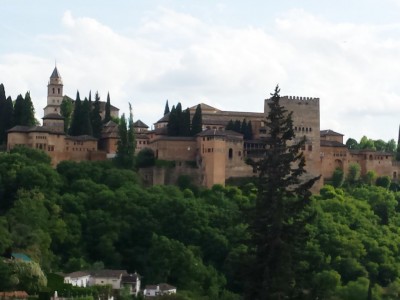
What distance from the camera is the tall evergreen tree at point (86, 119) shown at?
247ft

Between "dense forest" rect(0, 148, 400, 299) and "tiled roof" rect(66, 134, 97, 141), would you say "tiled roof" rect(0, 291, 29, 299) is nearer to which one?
"dense forest" rect(0, 148, 400, 299)

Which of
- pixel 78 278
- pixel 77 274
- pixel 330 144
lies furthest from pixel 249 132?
pixel 78 278

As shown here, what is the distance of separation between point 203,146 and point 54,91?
1086 inches

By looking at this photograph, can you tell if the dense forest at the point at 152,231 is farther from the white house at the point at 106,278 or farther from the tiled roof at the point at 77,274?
the white house at the point at 106,278

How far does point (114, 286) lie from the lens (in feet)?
185

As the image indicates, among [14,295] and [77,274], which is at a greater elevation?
[77,274]

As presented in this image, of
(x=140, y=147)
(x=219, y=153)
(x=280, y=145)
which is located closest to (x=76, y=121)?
(x=140, y=147)

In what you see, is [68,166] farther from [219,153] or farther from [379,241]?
[379,241]

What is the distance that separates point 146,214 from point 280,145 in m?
42.3

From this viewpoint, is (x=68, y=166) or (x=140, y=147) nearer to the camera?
(x=68, y=166)

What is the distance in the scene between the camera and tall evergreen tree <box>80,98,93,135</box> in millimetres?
75312

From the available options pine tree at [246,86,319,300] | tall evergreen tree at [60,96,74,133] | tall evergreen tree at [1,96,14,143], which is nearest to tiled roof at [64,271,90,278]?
tall evergreen tree at [1,96,14,143]

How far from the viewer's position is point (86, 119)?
75688 millimetres

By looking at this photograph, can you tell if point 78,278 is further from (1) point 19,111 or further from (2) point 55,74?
(2) point 55,74
